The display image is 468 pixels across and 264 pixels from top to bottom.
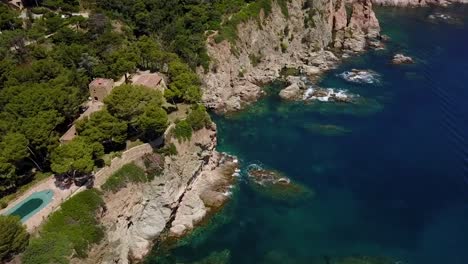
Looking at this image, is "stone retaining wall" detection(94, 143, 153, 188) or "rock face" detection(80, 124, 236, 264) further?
"stone retaining wall" detection(94, 143, 153, 188)

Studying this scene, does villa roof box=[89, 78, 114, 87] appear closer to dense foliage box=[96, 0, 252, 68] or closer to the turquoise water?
the turquoise water

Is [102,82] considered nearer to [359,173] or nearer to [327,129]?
[327,129]

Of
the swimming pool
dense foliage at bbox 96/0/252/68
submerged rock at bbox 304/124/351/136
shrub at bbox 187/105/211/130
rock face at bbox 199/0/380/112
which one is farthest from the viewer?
rock face at bbox 199/0/380/112

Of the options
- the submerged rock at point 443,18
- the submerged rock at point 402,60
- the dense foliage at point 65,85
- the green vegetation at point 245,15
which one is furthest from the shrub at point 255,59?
the submerged rock at point 443,18

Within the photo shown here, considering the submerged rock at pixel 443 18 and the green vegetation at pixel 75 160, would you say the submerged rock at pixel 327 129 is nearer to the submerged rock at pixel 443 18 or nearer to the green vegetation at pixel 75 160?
the green vegetation at pixel 75 160

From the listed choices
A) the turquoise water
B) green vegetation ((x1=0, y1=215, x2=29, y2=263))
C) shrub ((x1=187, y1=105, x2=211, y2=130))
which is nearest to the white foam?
the turquoise water

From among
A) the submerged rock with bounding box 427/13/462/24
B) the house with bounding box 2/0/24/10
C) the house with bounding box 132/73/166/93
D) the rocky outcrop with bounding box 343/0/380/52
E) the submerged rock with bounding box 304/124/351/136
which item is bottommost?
the submerged rock with bounding box 304/124/351/136

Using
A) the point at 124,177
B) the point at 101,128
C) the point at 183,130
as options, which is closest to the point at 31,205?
the point at 124,177
